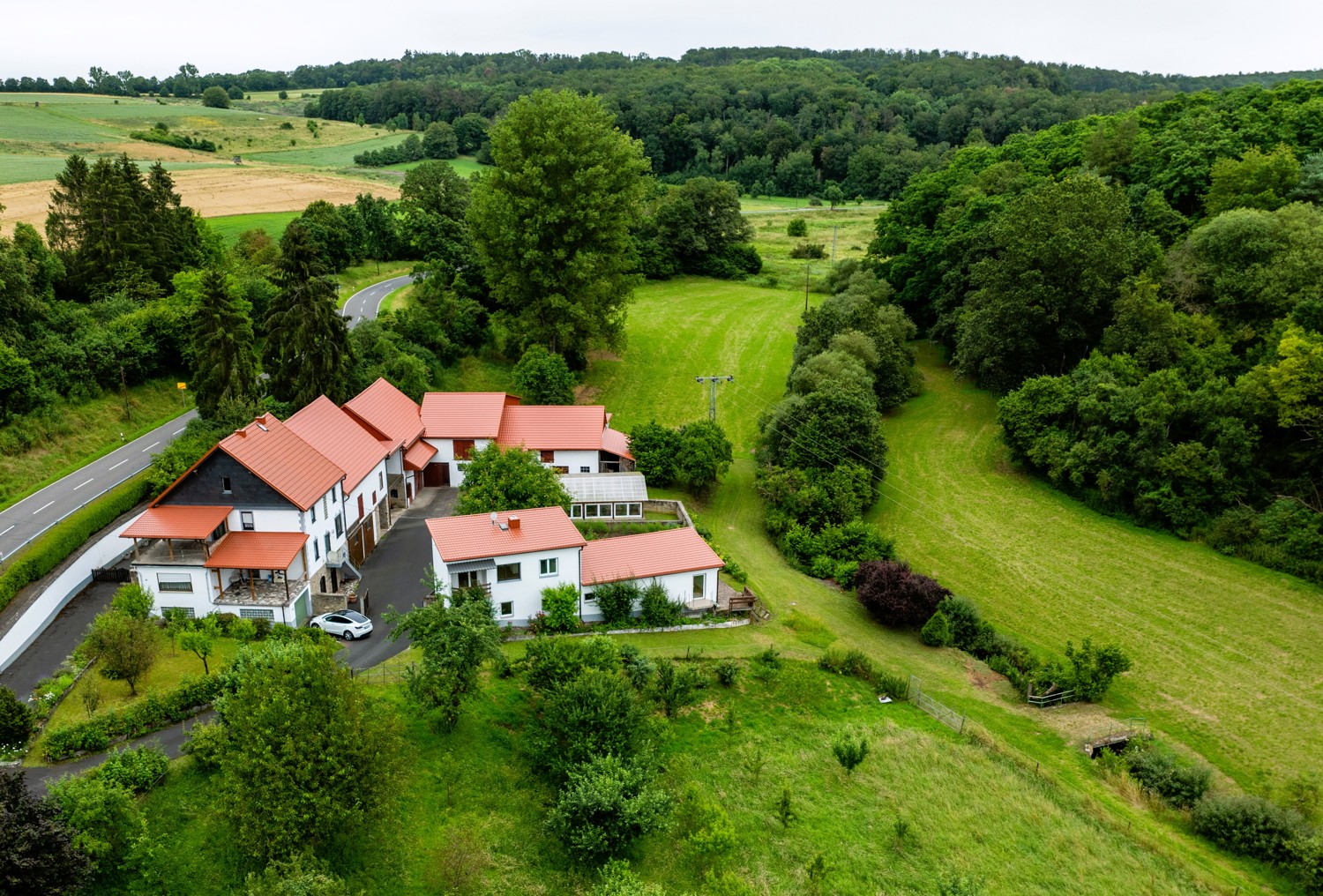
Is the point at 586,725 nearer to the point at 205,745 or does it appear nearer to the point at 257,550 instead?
the point at 205,745

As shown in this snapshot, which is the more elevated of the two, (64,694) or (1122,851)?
(64,694)

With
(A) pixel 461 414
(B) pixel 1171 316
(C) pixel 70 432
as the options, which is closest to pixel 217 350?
(C) pixel 70 432

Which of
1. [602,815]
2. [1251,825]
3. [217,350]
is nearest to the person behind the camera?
[602,815]

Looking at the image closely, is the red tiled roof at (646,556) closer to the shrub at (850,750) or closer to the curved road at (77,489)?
the shrub at (850,750)

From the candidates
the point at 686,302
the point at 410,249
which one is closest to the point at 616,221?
the point at 686,302

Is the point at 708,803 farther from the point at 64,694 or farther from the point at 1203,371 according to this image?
the point at 1203,371

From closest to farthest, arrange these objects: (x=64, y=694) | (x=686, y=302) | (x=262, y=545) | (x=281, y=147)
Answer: (x=64, y=694) < (x=262, y=545) < (x=686, y=302) < (x=281, y=147)

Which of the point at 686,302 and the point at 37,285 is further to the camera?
the point at 686,302
